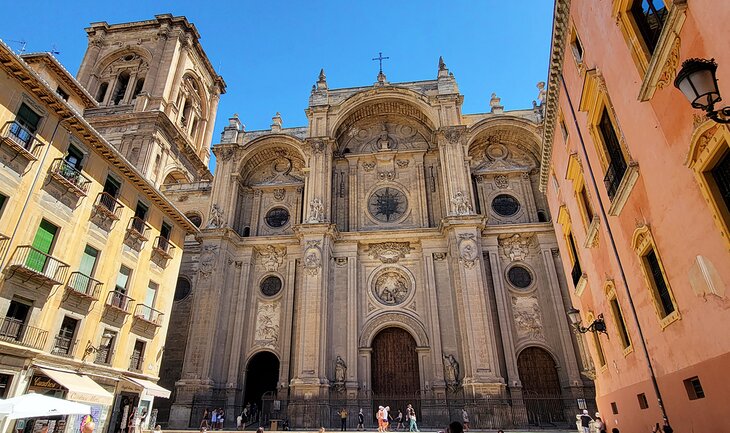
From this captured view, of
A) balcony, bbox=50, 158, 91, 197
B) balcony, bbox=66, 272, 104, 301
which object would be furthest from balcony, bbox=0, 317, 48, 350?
balcony, bbox=50, 158, 91, 197

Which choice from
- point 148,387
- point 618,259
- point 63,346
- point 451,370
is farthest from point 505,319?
point 63,346

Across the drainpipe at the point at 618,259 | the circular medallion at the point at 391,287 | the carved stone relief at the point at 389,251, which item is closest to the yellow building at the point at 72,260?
the circular medallion at the point at 391,287

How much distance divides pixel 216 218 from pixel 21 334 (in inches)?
535

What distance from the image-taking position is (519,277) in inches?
933

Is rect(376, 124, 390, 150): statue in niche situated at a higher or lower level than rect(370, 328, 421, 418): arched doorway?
higher

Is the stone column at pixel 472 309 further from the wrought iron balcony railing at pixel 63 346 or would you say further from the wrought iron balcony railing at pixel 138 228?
the wrought iron balcony railing at pixel 63 346

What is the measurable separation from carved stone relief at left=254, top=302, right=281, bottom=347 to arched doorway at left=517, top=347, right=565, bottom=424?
12660mm

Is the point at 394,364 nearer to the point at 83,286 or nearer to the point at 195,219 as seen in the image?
the point at 83,286

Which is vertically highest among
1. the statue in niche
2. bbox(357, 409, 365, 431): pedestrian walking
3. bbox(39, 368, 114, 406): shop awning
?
the statue in niche

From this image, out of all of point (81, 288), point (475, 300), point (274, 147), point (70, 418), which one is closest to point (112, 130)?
point (274, 147)

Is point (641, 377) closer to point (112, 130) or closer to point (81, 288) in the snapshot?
point (81, 288)

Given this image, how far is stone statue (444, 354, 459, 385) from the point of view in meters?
20.8

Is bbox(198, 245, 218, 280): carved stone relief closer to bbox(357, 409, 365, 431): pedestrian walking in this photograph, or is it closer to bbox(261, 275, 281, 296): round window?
bbox(261, 275, 281, 296): round window

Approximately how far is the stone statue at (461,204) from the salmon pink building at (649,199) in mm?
10751
